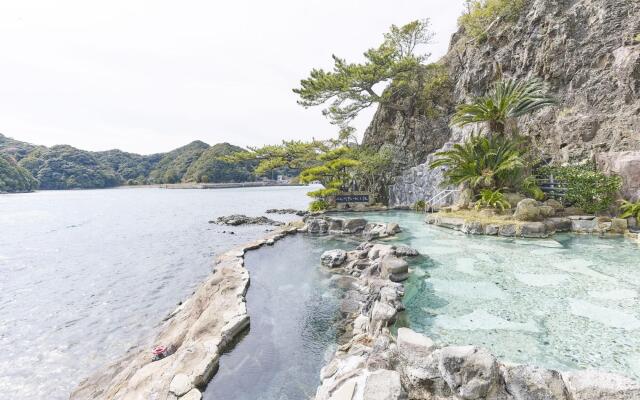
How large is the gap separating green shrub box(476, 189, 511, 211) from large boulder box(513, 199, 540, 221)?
2.41 feet

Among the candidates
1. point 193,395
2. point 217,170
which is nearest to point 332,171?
point 193,395

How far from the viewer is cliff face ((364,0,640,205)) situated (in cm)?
1352

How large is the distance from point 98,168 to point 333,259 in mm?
116731

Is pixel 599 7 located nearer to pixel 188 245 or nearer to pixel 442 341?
pixel 442 341

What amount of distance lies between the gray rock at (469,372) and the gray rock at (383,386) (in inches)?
23.0

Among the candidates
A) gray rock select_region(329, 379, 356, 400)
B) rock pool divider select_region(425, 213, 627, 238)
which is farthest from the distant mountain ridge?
gray rock select_region(329, 379, 356, 400)

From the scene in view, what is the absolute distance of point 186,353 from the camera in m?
4.93

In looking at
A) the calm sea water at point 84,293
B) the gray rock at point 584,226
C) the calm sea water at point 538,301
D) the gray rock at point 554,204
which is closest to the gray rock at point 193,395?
the calm sea water at point 538,301

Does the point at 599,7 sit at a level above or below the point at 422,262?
above

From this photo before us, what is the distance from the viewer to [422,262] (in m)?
8.80

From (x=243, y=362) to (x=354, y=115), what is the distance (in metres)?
23.0

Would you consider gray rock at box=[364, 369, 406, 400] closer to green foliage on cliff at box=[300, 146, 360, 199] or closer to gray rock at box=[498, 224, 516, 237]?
gray rock at box=[498, 224, 516, 237]

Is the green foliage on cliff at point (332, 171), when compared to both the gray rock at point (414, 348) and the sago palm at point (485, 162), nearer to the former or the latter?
the sago palm at point (485, 162)

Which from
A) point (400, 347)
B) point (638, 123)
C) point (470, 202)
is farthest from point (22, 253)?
point (638, 123)
